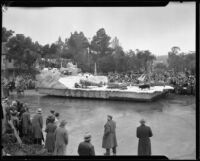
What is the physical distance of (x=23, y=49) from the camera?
20.1m

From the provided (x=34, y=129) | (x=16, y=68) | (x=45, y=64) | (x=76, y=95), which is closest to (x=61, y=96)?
(x=76, y=95)

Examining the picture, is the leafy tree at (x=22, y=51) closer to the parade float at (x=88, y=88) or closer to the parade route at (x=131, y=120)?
the parade float at (x=88, y=88)

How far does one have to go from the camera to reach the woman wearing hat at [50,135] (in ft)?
23.2

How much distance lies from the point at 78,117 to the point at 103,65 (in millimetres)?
6702

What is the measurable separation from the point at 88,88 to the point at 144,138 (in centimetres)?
989

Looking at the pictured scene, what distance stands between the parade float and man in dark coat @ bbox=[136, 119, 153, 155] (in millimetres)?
7878

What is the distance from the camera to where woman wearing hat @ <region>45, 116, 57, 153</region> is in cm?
709

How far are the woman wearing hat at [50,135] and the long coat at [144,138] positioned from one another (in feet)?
6.31

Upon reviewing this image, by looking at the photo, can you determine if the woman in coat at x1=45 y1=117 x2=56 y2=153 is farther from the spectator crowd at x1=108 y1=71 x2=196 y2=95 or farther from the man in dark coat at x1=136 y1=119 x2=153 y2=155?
the spectator crowd at x1=108 y1=71 x2=196 y2=95

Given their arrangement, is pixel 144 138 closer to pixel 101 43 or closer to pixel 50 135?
pixel 50 135

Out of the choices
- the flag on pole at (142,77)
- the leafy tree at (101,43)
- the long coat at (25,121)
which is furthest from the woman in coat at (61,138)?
the flag on pole at (142,77)

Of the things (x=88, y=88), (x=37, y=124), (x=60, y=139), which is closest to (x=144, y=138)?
(x=60, y=139)

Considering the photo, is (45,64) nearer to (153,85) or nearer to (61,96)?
(61,96)

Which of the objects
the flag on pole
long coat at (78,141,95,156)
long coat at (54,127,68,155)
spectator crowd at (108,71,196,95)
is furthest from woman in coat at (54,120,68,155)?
the flag on pole
